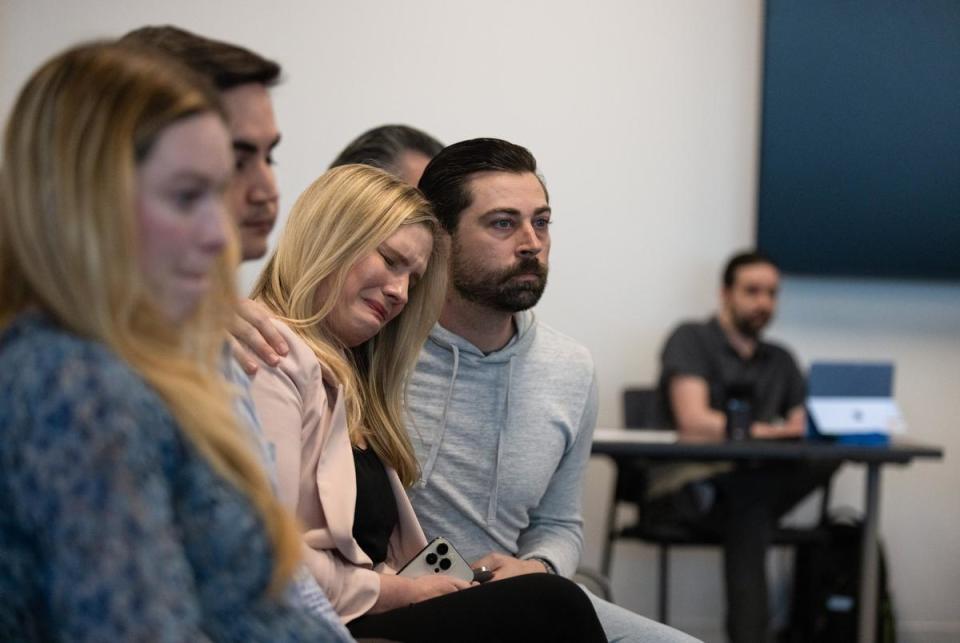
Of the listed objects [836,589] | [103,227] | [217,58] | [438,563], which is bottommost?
[836,589]

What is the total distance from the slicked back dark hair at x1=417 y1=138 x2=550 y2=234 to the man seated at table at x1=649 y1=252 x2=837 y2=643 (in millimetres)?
1624

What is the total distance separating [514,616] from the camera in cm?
153

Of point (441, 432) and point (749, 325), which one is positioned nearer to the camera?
point (441, 432)

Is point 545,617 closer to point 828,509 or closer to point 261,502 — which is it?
point 261,502

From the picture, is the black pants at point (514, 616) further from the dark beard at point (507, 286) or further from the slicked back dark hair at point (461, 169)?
the slicked back dark hair at point (461, 169)

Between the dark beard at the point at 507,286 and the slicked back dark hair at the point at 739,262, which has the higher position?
the dark beard at the point at 507,286

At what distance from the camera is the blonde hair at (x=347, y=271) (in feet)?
6.06

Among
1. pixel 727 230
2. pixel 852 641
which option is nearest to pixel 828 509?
pixel 852 641

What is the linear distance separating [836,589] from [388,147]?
257 cm

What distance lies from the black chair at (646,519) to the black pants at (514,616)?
253cm

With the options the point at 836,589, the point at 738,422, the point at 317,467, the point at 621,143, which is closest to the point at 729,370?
the point at 738,422

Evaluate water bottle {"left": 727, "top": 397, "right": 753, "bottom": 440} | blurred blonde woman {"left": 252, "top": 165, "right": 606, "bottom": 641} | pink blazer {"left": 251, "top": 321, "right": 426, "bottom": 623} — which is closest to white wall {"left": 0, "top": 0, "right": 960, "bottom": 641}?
water bottle {"left": 727, "top": 397, "right": 753, "bottom": 440}

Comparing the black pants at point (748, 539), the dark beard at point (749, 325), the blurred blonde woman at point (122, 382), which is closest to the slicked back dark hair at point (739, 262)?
the dark beard at point (749, 325)

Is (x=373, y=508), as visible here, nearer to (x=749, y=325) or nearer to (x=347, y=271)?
(x=347, y=271)
